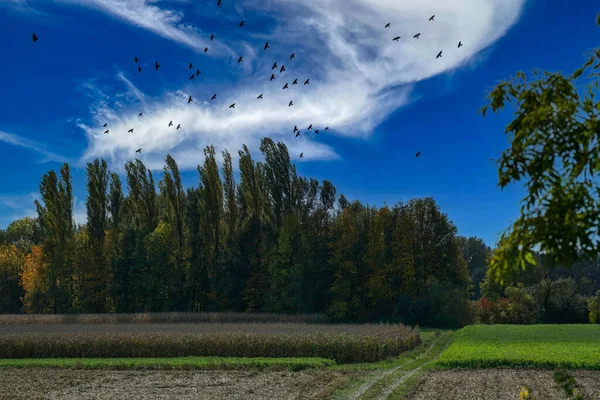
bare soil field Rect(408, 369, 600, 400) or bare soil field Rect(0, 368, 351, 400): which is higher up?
bare soil field Rect(0, 368, 351, 400)

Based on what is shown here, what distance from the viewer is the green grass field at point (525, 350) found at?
25703 mm

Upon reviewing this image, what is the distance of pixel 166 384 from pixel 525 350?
65.0ft

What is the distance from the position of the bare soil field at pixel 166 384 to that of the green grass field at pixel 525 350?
743 centimetres

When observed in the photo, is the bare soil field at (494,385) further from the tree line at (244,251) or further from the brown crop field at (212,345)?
the tree line at (244,251)

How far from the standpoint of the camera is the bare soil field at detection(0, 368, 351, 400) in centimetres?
1972

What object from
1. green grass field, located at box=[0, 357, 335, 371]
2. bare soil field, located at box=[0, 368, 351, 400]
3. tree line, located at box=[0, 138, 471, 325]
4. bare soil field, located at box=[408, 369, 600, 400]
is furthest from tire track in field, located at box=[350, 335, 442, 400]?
tree line, located at box=[0, 138, 471, 325]

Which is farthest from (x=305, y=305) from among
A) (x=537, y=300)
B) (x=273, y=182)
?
(x=537, y=300)

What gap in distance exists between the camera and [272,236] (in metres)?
62.0

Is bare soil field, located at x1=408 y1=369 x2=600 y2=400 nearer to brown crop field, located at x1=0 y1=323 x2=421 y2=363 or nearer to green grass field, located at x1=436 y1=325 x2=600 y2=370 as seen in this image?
green grass field, located at x1=436 y1=325 x2=600 y2=370

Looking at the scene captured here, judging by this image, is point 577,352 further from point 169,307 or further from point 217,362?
point 169,307

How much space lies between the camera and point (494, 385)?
68.7 feet

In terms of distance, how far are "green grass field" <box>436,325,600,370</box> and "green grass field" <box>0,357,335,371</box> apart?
6998mm

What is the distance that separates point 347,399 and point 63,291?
183ft

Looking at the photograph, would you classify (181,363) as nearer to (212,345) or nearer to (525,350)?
(212,345)
